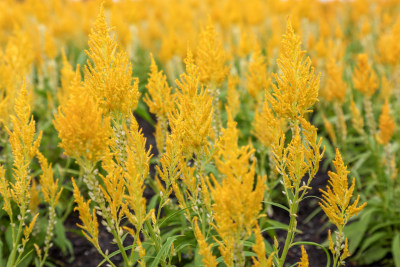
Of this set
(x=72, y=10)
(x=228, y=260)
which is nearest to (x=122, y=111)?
(x=228, y=260)

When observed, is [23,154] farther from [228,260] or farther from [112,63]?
[228,260]

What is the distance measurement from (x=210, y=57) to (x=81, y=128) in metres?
1.51

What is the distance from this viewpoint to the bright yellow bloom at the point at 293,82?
Result: 2.40m

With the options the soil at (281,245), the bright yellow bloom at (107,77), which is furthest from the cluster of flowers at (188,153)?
the soil at (281,245)

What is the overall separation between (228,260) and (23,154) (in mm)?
1333

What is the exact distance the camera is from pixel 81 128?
2039mm

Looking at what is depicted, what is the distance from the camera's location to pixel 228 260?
6.83 ft

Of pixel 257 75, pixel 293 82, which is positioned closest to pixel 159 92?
pixel 293 82

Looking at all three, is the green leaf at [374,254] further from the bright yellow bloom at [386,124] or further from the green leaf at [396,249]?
the bright yellow bloom at [386,124]

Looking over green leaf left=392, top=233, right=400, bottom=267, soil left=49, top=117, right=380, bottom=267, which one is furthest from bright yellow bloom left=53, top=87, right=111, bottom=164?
green leaf left=392, top=233, right=400, bottom=267

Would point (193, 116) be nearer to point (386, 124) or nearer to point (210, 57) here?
point (210, 57)

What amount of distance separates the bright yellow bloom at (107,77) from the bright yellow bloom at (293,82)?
78 cm

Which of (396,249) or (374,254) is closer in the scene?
(396,249)

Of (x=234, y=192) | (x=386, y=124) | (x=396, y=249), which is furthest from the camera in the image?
(x=396, y=249)
